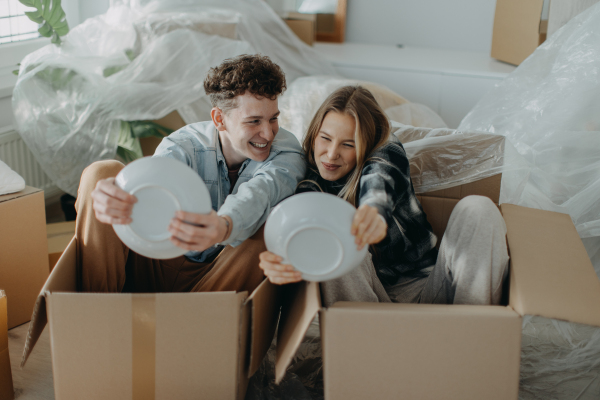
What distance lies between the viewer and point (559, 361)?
3.93 ft

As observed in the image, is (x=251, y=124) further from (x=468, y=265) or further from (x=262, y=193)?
(x=468, y=265)

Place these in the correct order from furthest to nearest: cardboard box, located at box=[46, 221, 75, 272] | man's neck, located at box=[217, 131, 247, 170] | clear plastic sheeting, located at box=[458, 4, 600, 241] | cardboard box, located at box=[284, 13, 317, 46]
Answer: cardboard box, located at box=[284, 13, 317, 46], cardboard box, located at box=[46, 221, 75, 272], clear plastic sheeting, located at box=[458, 4, 600, 241], man's neck, located at box=[217, 131, 247, 170]

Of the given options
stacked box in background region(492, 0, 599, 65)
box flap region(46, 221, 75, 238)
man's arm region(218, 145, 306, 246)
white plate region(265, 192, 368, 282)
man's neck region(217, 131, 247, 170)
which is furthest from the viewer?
stacked box in background region(492, 0, 599, 65)

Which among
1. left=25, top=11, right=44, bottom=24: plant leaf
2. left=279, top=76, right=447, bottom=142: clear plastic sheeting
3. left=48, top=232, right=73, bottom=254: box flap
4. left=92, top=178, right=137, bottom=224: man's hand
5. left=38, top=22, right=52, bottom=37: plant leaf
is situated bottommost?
left=48, top=232, right=73, bottom=254: box flap

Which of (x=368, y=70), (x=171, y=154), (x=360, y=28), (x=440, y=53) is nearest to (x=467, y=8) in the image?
(x=440, y=53)

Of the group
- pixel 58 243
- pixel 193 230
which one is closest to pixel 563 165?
pixel 193 230

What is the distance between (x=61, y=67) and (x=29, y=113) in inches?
7.2

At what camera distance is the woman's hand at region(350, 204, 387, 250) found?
2.43ft

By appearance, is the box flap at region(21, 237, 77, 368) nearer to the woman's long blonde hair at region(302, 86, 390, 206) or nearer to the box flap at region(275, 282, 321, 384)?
the box flap at region(275, 282, 321, 384)

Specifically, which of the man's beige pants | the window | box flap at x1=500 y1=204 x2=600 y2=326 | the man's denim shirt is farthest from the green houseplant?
box flap at x1=500 y1=204 x2=600 y2=326

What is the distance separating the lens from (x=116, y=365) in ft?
2.68

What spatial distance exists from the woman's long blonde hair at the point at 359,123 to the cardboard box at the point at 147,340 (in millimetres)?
307

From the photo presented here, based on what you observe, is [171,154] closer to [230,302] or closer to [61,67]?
[230,302]

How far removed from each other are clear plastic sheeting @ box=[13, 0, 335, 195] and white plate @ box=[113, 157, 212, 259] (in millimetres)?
1005
